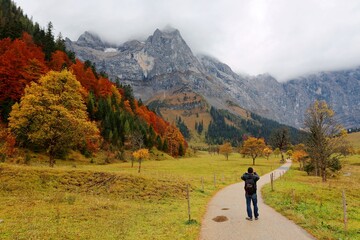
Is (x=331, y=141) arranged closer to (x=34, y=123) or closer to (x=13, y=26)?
(x=34, y=123)

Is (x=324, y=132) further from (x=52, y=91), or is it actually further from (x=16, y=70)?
(x=16, y=70)

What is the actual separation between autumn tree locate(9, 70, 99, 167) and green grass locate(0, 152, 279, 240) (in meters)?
10.8

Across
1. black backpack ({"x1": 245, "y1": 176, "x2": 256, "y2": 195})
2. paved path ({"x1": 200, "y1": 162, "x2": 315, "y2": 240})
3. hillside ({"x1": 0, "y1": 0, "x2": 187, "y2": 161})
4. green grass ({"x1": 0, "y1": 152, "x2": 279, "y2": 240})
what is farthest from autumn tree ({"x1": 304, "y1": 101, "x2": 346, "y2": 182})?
hillside ({"x1": 0, "y1": 0, "x2": 187, "y2": 161})

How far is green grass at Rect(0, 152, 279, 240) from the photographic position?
15531 mm

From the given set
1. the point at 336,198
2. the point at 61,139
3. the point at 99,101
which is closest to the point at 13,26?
the point at 99,101

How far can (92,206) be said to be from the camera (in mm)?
22250

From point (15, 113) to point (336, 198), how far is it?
44906mm

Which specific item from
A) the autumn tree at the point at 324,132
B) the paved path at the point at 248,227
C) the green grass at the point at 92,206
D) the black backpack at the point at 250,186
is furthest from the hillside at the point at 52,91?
the autumn tree at the point at 324,132

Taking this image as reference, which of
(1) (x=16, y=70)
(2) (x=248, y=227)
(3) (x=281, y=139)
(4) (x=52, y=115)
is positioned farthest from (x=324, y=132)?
(3) (x=281, y=139)

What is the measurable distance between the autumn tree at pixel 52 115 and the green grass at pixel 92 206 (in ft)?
35.3

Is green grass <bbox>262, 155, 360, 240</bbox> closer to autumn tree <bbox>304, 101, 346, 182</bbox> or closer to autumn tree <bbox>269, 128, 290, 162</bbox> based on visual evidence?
autumn tree <bbox>304, 101, 346, 182</bbox>

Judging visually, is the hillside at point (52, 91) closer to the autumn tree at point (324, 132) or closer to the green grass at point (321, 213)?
the green grass at point (321, 213)

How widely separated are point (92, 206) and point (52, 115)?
22.9 m

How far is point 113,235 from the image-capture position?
1500 cm
